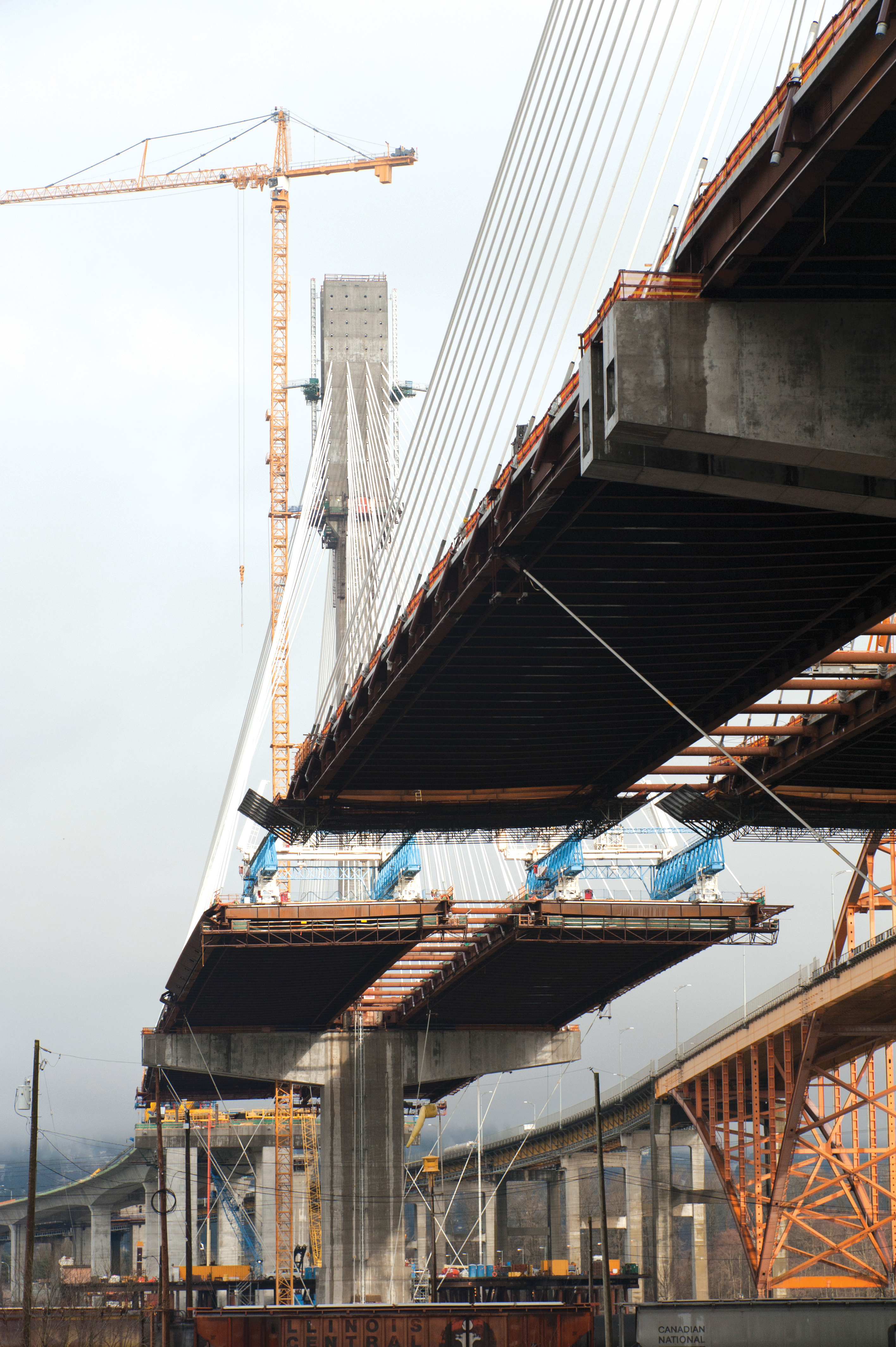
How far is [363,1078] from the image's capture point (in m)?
78.8

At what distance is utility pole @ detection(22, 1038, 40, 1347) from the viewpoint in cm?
3828

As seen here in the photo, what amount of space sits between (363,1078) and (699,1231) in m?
33.8

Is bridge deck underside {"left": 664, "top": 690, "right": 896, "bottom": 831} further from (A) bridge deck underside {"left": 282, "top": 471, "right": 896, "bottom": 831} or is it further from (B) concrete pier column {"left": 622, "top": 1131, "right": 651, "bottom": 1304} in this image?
(B) concrete pier column {"left": 622, "top": 1131, "right": 651, "bottom": 1304}

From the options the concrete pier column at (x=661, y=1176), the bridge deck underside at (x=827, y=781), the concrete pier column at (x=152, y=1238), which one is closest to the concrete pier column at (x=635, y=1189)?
the concrete pier column at (x=661, y=1176)

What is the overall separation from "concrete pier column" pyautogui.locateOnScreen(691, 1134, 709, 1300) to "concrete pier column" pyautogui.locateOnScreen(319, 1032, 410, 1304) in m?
18.8


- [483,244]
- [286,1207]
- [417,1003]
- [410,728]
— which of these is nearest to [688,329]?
[483,244]

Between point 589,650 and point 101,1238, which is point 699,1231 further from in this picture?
point 589,650

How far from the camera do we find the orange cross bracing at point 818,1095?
204 ft

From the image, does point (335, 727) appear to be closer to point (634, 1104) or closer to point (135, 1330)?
point (135, 1330)

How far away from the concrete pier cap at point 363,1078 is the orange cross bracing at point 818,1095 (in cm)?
1054

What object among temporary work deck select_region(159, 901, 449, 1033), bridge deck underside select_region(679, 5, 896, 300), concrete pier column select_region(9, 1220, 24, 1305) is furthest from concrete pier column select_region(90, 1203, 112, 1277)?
bridge deck underside select_region(679, 5, 896, 300)

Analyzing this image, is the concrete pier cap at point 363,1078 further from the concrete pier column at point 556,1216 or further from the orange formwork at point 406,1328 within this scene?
the concrete pier column at point 556,1216

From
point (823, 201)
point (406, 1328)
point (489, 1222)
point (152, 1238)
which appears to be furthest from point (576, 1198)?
point (823, 201)

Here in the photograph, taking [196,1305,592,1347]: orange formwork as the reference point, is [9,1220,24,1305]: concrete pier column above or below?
below
